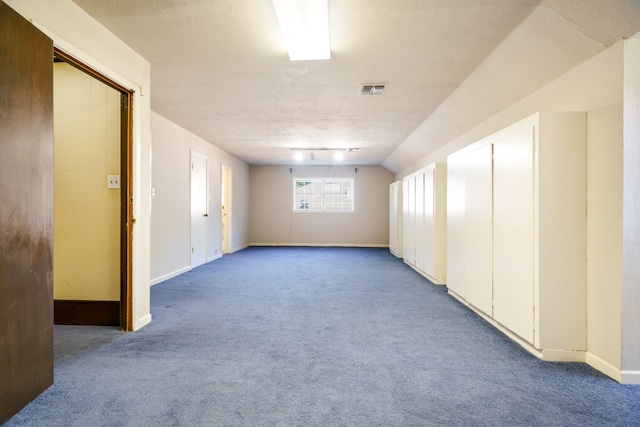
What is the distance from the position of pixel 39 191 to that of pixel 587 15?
3.29 meters

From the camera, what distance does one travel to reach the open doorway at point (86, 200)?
9.52 feet

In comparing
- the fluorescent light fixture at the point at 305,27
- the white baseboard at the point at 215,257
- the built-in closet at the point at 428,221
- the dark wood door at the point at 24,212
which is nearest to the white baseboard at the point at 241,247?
the white baseboard at the point at 215,257

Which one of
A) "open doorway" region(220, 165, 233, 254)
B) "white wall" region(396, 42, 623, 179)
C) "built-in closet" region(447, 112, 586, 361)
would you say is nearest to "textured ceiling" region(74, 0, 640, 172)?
"white wall" region(396, 42, 623, 179)

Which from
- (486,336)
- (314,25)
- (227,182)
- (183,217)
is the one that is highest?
(314,25)

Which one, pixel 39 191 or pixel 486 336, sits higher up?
pixel 39 191

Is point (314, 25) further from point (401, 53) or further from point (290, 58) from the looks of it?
point (401, 53)

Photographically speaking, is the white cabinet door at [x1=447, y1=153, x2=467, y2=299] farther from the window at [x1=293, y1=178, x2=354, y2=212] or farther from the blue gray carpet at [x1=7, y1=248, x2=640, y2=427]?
the window at [x1=293, y1=178, x2=354, y2=212]

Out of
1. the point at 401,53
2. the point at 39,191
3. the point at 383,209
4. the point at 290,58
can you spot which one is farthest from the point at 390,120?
the point at 383,209

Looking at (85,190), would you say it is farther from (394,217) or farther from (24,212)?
(394,217)

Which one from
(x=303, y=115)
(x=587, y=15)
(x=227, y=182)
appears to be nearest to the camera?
(x=587, y=15)

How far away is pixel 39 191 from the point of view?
1.73m

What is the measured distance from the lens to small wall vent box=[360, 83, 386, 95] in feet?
11.3

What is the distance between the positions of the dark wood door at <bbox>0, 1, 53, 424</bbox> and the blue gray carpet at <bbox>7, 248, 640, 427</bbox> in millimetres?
203

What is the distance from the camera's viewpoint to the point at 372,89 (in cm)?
354
